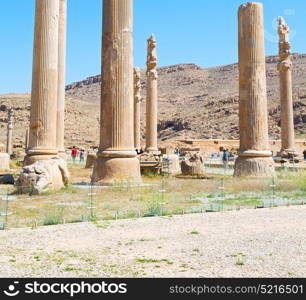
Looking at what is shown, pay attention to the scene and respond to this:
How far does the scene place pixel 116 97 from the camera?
13.5 metres

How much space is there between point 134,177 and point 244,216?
5.66 metres

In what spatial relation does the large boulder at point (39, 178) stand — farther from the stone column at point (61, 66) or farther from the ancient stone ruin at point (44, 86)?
the stone column at point (61, 66)

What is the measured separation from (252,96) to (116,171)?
7964 millimetres

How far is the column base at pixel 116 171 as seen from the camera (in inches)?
519

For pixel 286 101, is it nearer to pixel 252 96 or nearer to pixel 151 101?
pixel 151 101

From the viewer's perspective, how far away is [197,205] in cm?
990

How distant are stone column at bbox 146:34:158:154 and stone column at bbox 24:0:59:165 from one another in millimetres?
14065

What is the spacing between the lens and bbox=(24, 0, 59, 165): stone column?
582 inches

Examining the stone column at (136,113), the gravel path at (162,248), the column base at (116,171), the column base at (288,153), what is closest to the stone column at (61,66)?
the column base at (116,171)

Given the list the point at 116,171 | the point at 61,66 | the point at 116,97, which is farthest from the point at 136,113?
the point at 116,171

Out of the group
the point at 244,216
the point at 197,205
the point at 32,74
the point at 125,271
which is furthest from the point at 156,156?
the point at 125,271

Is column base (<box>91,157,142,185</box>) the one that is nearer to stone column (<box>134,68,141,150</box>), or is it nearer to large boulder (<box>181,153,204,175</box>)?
large boulder (<box>181,153,204,175</box>)

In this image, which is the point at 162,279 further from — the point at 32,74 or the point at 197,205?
the point at 32,74

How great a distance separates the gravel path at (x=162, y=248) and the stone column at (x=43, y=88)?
319 inches
